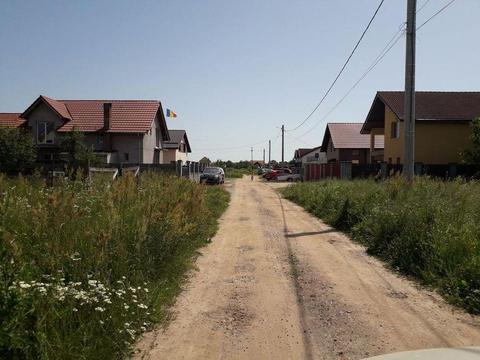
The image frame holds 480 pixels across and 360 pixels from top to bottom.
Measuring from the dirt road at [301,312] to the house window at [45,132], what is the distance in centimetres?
3211

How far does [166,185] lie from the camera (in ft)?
35.6

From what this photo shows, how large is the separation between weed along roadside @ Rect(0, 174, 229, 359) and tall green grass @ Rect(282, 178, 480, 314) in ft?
12.1

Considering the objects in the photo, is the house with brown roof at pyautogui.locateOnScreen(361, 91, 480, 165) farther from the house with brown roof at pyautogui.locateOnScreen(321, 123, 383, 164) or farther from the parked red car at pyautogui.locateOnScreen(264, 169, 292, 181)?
the parked red car at pyautogui.locateOnScreen(264, 169, 292, 181)

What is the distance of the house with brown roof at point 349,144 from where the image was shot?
47062mm

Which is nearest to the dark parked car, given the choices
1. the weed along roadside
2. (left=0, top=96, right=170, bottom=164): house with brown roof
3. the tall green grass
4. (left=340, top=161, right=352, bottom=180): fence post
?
(left=0, top=96, right=170, bottom=164): house with brown roof

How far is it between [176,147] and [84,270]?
49.4 meters

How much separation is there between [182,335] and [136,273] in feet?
3.82

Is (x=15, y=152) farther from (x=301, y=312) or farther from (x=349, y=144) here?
(x=349, y=144)

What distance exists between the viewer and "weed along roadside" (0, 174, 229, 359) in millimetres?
3615

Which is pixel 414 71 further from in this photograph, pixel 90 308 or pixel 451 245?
pixel 90 308

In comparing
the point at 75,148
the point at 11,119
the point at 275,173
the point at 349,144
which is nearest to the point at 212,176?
the point at 75,148

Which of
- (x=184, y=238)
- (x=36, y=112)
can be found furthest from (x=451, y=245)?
(x=36, y=112)

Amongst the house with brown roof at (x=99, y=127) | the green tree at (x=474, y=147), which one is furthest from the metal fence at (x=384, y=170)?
the house with brown roof at (x=99, y=127)

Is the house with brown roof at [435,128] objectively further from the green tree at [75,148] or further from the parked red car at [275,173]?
the parked red car at [275,173]
